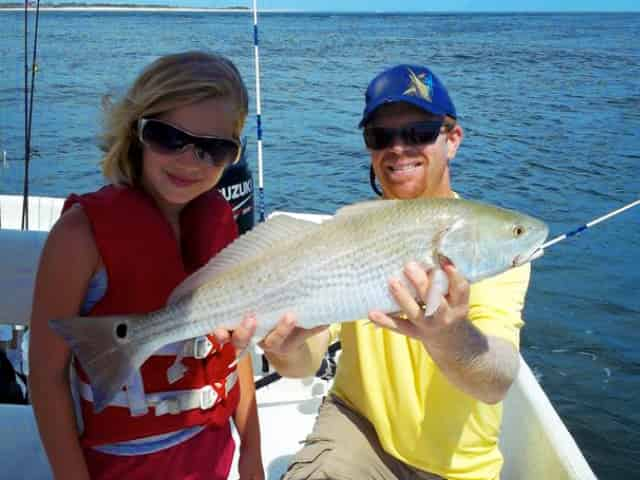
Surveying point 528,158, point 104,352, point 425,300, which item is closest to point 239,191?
point 104,352

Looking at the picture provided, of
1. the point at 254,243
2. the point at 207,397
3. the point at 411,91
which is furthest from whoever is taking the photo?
the point at 411,91

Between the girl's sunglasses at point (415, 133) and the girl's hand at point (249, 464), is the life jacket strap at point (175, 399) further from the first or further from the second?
the girl's sunglasses at point (415, 133)

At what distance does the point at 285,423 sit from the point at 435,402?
5.56 ft

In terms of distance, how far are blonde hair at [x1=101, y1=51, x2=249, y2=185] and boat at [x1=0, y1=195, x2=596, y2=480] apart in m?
0.61

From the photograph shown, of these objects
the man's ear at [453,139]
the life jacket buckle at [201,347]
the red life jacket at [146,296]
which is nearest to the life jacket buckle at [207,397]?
the red life jacket at [146,296]

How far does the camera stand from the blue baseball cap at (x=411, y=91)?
2875 millimetres

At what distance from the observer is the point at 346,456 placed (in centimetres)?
282

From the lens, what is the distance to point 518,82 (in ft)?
83.2

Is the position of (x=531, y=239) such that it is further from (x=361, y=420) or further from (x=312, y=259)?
(x=361, y=420)

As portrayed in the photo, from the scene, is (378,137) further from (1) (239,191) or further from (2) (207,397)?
(1) (239,191)

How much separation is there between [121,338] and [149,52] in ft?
108

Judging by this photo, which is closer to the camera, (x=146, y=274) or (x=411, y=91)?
(x=146, y=274)

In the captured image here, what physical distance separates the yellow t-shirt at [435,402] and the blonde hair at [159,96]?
113cm

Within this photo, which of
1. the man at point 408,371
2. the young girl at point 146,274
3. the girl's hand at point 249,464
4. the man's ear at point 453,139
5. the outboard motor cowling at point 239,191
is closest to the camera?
the young girl at point 146,274
